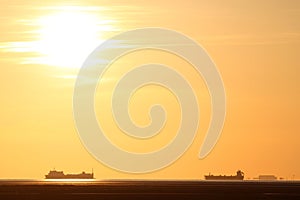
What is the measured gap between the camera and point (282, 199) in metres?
88.1

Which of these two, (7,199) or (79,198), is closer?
(7,199)

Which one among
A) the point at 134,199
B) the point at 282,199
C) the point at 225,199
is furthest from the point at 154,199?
the point at 282,199

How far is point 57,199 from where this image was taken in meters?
85.5

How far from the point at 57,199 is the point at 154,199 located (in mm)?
10254

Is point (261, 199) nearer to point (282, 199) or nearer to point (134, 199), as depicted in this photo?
point (282, 199)

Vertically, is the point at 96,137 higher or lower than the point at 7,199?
higher

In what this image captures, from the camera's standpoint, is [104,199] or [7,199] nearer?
[7,199]

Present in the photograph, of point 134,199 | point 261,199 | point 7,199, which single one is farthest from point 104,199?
point 261,199

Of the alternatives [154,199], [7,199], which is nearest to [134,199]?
[154,199]

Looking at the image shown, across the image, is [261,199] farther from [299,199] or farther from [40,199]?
A: [40,199]

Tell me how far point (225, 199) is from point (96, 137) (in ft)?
51.9

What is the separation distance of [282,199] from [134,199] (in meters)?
16.0

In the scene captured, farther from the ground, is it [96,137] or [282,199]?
[96,137]

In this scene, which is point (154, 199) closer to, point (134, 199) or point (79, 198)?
point (134, 199)
